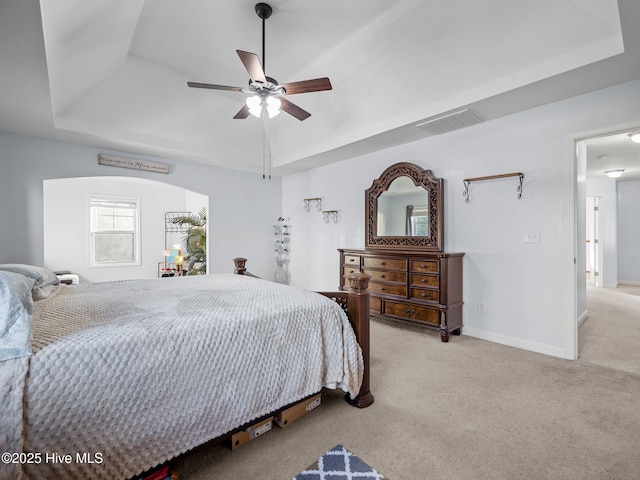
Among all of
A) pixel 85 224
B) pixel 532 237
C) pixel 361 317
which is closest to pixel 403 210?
pixel 532 237

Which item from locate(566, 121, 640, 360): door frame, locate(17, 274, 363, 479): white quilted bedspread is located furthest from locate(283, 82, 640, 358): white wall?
locate(17, 274, 363, 479): white quilted bedspread

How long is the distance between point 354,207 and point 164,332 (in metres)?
3.79

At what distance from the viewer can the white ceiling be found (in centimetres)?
221

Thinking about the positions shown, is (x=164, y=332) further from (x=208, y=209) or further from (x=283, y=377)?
(x=208, y=209)

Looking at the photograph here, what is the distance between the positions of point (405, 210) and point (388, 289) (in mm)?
1060

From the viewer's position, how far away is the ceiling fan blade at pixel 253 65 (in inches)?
81.5

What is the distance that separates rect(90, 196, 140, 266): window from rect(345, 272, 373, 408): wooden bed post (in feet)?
21.5

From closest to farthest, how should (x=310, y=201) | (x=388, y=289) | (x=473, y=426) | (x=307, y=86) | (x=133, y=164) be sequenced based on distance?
1. (x=473, y=426)
2. (x=307, y=86)
3. (x=388, y=289)
4. (x=133, y=164)
5. (x=310, y=201)

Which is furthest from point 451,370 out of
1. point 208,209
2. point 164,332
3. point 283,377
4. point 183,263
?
point 183,263

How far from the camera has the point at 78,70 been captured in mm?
2814

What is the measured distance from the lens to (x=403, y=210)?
4012 mm

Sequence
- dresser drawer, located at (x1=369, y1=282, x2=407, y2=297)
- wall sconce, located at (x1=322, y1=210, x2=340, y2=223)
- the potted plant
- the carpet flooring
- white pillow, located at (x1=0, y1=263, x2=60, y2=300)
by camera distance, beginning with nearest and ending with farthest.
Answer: the carpet flooring, white pillow, located at (x1=0, y1=263, x2=60, y2=300), dresser drawer, located at (x1=369, y1=282, x2=407, y2=297), wall sconce, located at (x1=322, y1=210, x2=340, y2=223), the potted plant

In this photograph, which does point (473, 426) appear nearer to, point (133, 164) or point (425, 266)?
point (425, 266)

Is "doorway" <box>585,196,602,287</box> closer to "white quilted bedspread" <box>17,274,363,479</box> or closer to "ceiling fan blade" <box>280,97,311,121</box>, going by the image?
"ceiling fan blade" <box>280,97,311,121</box>
